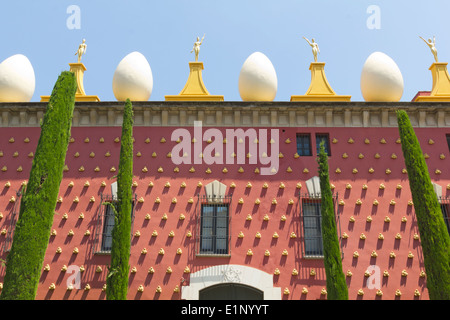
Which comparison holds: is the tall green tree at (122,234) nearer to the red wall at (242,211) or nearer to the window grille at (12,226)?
the red wall at (242,211)

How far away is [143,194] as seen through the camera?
13867 mm

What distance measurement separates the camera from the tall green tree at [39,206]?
31.6ft

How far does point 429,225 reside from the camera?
10.5m

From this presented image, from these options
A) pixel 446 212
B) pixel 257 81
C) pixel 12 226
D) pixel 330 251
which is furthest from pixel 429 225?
pixel 12 226

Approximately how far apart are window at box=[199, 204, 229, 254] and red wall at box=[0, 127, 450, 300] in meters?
0.31

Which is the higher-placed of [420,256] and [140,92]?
[140,92]

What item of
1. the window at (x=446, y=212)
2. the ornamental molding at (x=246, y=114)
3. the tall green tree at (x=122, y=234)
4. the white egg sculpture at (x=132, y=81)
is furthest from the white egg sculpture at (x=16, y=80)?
the window at (x=446, y=212)

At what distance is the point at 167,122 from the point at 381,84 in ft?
26.4

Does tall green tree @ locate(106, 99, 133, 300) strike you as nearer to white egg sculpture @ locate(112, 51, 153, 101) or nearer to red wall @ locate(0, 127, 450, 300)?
red wall @ locate(0, 127, 450, 300)

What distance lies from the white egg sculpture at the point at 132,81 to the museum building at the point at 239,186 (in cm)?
6

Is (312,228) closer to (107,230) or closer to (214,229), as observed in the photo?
(214,229)
